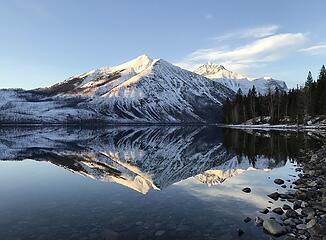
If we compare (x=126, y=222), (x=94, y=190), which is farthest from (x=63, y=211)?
(x=94, y=190)

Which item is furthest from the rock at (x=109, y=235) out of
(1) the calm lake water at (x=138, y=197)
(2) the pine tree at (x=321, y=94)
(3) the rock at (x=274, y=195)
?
(2) the pine tree at (x=321, y=94)

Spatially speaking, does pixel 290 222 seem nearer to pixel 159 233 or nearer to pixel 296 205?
pixel 296 205

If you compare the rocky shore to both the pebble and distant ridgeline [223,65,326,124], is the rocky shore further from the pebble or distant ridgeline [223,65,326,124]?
distant ridgeline [223,65,326,124]

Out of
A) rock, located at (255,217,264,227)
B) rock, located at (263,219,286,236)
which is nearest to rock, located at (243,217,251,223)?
rock, located at (255,217,264,227)

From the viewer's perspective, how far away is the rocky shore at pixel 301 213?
1854 cm

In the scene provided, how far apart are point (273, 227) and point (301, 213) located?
3746mm

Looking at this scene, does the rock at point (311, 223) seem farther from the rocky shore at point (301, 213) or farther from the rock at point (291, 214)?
the rock at point (291, 214)

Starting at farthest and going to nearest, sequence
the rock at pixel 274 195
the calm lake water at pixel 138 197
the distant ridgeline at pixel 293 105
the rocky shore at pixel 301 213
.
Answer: the distant ridgeline at pixel 293 105, the rock at pixel 274 195, the calm lake water at pixel 138 197, the rocky shore at pixel 301 213

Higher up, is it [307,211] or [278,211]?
[307,211]

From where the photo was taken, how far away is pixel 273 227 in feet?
63.7

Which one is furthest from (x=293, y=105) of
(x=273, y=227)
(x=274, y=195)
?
(x=273, y=227)

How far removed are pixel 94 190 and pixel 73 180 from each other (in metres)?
6.44

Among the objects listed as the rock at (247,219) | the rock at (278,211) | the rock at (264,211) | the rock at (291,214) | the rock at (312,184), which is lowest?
the rock at (247,219)

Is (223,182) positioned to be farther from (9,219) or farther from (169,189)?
(9,219)
